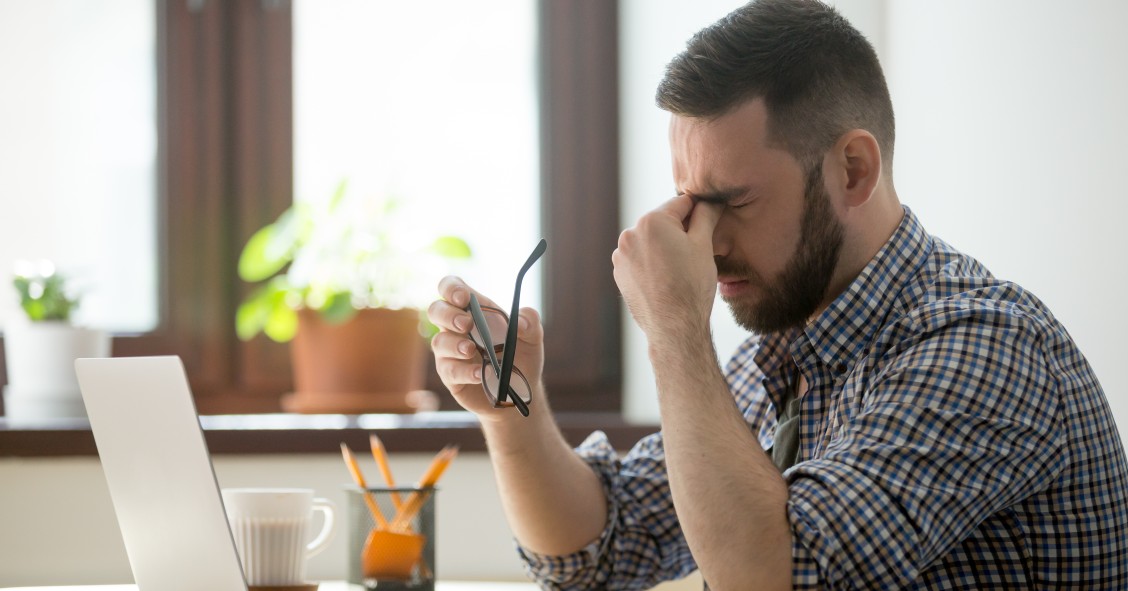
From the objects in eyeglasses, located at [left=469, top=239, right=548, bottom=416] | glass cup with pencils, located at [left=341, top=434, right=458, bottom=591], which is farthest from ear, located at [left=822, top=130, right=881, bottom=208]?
glass cup with pencils, located at [left=341, top=434, right=458, bottom=591]

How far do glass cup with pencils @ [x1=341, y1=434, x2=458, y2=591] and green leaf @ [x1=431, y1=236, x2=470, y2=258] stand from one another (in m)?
0.86

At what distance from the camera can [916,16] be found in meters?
1.86

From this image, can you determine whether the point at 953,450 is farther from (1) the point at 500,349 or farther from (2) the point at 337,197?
(2) the point at 337,197

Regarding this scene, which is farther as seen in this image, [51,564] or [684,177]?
[51,564]

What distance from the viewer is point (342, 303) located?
2.16 m

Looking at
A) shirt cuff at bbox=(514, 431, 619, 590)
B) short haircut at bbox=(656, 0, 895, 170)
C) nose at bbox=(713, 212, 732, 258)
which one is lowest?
shirt cuff at bbox=(514, 431, 619, 590)

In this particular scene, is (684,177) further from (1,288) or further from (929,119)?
(1,288)

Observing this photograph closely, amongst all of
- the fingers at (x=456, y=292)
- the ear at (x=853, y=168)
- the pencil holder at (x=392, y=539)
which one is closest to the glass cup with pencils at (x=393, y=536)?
the pencil holder at (x=392, y=539)

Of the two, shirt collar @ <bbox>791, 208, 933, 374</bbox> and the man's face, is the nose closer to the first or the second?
the man's face

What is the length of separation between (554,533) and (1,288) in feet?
4.66

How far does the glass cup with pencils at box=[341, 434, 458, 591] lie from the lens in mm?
1356

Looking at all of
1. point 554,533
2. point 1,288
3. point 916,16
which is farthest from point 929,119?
point 1,288

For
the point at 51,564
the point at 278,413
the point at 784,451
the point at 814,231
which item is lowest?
the point at 51,564

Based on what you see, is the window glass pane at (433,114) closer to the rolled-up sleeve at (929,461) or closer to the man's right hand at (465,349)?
the man's right hand at (465,349)
